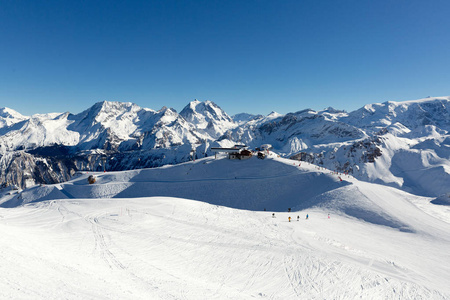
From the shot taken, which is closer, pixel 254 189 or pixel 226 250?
pixel 226 250

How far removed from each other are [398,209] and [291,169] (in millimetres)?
28879

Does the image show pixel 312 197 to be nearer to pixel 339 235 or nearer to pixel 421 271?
pixel 339 235

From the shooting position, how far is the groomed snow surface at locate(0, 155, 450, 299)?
49.6 feet

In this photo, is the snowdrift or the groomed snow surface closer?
the groomed snow surface

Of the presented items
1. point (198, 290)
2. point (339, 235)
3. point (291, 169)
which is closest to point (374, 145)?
point (291, 169)

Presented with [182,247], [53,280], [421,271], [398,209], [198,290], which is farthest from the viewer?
[398,209]

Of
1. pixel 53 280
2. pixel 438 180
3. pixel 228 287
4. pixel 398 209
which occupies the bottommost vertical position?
pixel 438 180

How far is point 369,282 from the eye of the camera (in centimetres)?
1773

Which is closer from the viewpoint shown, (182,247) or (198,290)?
(198,290)

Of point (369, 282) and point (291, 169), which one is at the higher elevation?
point (291, 169)

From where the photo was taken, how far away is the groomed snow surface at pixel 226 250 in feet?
49.6

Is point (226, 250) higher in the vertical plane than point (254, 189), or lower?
higher

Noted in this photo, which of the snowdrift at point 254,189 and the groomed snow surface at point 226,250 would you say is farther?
the snowdrift at point 254,189

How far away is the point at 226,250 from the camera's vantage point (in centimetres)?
2266
